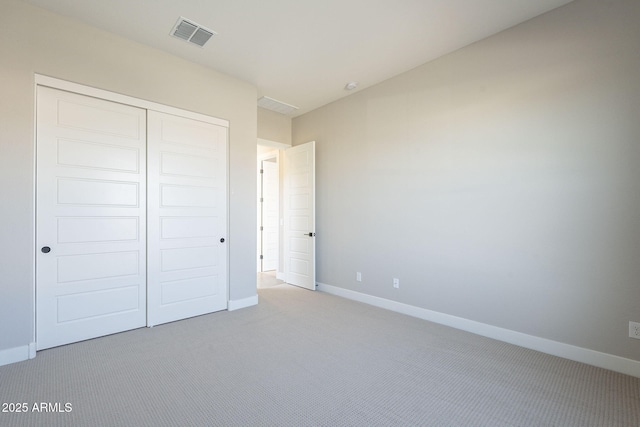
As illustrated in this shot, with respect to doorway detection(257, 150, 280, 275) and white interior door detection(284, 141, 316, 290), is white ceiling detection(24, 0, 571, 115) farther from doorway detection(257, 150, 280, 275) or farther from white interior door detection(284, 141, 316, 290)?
doorway detection(257, 150, 280, 275)

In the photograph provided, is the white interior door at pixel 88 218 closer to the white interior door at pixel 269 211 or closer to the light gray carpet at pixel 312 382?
the light gray carpet at pixel 312 382

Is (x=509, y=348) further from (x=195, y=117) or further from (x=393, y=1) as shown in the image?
(x=195, y=117)

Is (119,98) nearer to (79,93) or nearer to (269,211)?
(79,93)

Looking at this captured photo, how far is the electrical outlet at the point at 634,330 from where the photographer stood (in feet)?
7.32

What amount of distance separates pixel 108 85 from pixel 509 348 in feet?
15.9

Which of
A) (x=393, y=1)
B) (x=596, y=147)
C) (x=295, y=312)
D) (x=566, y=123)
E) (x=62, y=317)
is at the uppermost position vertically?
(x=393, y=1)

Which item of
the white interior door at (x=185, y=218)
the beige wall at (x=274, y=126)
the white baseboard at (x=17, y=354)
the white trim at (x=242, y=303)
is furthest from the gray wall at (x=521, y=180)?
the white baseboard at (x=17, y=354)

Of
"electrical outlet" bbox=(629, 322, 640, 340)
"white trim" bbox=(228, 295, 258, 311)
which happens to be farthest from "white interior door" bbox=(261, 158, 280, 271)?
"electrical outlet" bbox=(629, 322, 640, 340)

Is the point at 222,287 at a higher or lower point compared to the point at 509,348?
higher

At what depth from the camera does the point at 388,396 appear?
200 cm

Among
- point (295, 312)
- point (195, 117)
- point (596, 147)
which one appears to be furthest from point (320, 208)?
point (596, 147)

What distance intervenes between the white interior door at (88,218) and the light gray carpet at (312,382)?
292 millimetres

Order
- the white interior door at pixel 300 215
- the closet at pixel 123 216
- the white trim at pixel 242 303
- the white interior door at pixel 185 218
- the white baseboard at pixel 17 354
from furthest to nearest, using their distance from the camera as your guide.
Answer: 1. the white interior door at pixel 300 215
2. the white trim at pixel 242 303
3. the white interior door at pixel 185 218
4. the closet at pixel 123 216
5. the white baseboard at pixel 17 354

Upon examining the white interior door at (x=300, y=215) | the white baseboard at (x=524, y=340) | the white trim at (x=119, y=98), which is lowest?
the white baseboard at (x=524, y=340)
